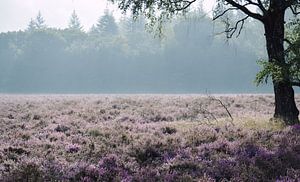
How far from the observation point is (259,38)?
124688 millimetres

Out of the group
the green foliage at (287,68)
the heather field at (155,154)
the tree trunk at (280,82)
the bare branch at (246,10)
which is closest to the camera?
the heather field at (155,154)

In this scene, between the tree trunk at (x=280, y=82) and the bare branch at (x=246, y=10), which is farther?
the bare branch at (x=246, y=10)

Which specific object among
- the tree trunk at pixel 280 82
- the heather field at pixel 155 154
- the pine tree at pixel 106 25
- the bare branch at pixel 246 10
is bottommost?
the heather field at pixel 155 154

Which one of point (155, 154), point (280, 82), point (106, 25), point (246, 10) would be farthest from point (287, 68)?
point (106, 25)

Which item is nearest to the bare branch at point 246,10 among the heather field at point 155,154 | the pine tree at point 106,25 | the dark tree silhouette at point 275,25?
the dark tree silhouette at point 275,25

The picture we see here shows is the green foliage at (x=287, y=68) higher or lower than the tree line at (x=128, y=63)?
lower

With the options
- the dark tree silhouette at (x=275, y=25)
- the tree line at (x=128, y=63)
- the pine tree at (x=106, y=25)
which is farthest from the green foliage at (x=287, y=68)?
the pine tree at (x=106, y=25)

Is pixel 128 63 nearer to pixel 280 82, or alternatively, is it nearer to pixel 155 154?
pixel 280 82

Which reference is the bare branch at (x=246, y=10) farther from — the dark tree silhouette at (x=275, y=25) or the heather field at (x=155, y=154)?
the heather field at (x=155, y=154)

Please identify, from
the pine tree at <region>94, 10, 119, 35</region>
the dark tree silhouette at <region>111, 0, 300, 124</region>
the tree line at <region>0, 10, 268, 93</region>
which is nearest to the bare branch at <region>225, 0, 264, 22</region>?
the dark tree silhouette at <region>111, 0, 300, 124</region>

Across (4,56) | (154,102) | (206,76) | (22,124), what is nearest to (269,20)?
(22,124)

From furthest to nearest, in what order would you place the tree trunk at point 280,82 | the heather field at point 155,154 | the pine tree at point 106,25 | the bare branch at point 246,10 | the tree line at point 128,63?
the pine tree at point 106,25
the tree line at point 128,63
the bare branch at point 246,10
the tree trunk at point 280,82
the heather field at point 155,154

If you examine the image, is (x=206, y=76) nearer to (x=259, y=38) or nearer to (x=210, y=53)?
(x=210, y=53)

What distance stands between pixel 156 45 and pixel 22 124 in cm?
10012
